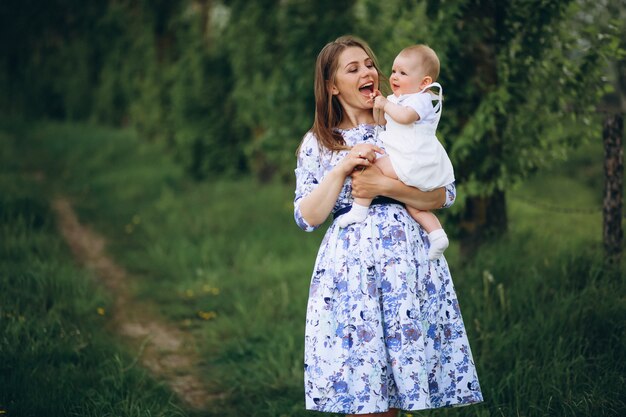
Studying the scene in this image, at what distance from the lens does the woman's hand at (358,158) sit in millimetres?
2680

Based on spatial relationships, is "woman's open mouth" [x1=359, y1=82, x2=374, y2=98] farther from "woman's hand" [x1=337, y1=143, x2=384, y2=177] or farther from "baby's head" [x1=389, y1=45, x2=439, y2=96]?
"woman's hand" [x1=337, y1=143, x2=384, y2=177]

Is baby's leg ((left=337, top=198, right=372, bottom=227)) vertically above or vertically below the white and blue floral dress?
above

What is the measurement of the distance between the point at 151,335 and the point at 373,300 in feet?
9.83

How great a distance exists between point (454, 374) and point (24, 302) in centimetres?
331

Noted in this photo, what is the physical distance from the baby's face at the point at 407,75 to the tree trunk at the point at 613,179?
6.96 feet

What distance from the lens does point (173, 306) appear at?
580 cm

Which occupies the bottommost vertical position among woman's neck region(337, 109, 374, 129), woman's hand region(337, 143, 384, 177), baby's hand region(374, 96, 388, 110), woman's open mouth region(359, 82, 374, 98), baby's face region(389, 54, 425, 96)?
woman's hand region(337, 143, 384, 177)


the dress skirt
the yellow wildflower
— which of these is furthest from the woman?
the yellow wildflower

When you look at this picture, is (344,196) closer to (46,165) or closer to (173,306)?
(173,306)

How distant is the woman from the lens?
263cm

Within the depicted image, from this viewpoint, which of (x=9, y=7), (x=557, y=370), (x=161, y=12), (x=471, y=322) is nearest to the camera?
(x=557, y=370)

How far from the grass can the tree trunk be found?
115 inches

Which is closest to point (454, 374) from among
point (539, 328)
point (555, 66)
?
point (539, 328)

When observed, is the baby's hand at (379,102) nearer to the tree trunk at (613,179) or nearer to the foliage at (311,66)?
the foliage at (311,66)
